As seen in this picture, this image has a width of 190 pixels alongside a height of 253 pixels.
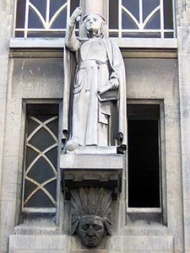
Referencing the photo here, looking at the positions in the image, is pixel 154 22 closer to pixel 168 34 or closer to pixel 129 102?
pixel 168 34

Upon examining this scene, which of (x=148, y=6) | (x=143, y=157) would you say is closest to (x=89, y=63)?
(x=148, y=6)

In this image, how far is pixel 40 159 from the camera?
36.9 ft

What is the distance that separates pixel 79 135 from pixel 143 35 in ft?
6.79

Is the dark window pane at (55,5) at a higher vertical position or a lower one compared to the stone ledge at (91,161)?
higher

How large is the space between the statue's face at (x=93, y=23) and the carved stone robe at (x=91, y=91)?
153 millimetres

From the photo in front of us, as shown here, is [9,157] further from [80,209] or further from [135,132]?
[135,132]

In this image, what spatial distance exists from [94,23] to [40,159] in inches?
77.2

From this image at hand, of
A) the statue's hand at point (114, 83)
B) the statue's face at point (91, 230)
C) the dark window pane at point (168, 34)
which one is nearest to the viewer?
the statue's face at point (91, 230)

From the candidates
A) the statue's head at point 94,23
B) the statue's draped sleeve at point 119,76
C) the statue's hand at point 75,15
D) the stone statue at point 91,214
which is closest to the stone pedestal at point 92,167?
the stone statue at point 91,214

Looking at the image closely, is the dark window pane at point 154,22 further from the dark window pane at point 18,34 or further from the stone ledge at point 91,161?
the stone ledge at point 91,161

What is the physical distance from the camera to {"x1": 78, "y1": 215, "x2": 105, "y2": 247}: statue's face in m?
10.4

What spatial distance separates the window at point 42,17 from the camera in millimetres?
11898

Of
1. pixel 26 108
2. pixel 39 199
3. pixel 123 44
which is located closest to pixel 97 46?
pixel 123 44

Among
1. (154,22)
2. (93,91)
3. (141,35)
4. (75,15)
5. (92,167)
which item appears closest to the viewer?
(92,167)
